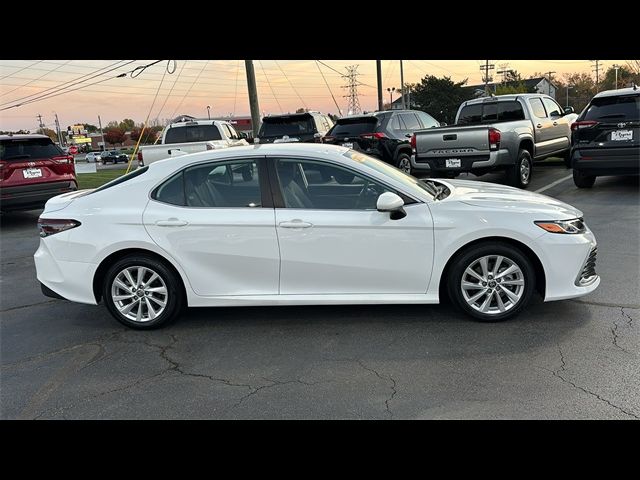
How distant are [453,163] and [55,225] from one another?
7368 mm

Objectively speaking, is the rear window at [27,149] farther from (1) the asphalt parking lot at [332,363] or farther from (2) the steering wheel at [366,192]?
(2) the steering wheel at [366,192]

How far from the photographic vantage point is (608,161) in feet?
30.4

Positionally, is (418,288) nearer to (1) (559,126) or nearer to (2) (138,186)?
(2) (138,186)

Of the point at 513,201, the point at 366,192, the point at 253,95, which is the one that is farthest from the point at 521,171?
the point at 253,95

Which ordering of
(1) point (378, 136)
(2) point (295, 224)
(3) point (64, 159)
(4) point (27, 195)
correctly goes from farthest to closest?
(1) point (378, 136) → (3) point (64, 159) → (4) point (27, 195) → (2) point (295, 224)

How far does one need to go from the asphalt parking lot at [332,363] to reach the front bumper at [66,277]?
0.33m

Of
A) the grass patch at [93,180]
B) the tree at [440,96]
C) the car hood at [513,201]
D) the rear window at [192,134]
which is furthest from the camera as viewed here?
the tree at [440,96]

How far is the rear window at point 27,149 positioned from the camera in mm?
9930

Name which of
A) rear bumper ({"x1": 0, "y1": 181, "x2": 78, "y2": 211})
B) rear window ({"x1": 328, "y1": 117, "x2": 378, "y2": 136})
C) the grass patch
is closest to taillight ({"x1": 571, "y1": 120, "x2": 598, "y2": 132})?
rear window ({"x1": 328, "y1": 117, "x2": 378, "y2": 136})

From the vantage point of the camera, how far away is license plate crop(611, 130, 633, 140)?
355 inches

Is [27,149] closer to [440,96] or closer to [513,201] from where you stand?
[513,201]

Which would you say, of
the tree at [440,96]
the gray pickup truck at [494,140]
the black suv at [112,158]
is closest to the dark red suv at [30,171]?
the gray pickup truck at [494,140]

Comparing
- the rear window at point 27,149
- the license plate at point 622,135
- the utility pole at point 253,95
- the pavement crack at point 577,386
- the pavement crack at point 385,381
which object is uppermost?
the utility pole at point 253,95
